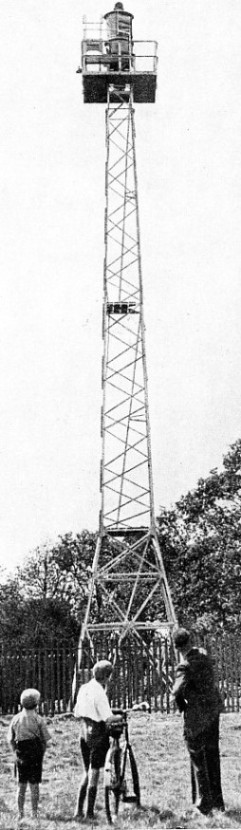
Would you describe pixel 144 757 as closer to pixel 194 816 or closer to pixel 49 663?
pixel 194 816

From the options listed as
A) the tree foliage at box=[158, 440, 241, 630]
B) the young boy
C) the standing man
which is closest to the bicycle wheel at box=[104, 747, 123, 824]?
the standing man

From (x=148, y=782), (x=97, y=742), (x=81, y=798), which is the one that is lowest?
(x=148, y=782)

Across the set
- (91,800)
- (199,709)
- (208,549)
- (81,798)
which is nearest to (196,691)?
(199,709)

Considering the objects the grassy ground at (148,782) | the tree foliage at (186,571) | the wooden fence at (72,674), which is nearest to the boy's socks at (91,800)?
the grassy ground at (148,782)

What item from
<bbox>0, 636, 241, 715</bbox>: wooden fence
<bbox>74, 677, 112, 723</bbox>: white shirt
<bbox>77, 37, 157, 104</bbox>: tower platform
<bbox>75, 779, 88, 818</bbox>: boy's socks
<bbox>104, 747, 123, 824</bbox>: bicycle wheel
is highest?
<bbox>77, 37, 157, 104</bbox>: tower platform

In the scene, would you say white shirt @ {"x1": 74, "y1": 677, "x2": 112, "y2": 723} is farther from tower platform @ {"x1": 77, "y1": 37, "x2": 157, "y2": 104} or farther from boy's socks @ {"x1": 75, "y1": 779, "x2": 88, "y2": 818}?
tower platform @ {"x1": 77, "y1": 37, "x2": 157, "y2": 104}

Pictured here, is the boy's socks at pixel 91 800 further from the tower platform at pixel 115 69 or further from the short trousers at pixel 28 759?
the tower platform at pixel 115 69

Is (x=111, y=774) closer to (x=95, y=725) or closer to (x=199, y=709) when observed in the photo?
(x=95, y=725)

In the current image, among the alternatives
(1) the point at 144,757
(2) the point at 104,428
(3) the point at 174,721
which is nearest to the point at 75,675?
(3) the point at 174,721
